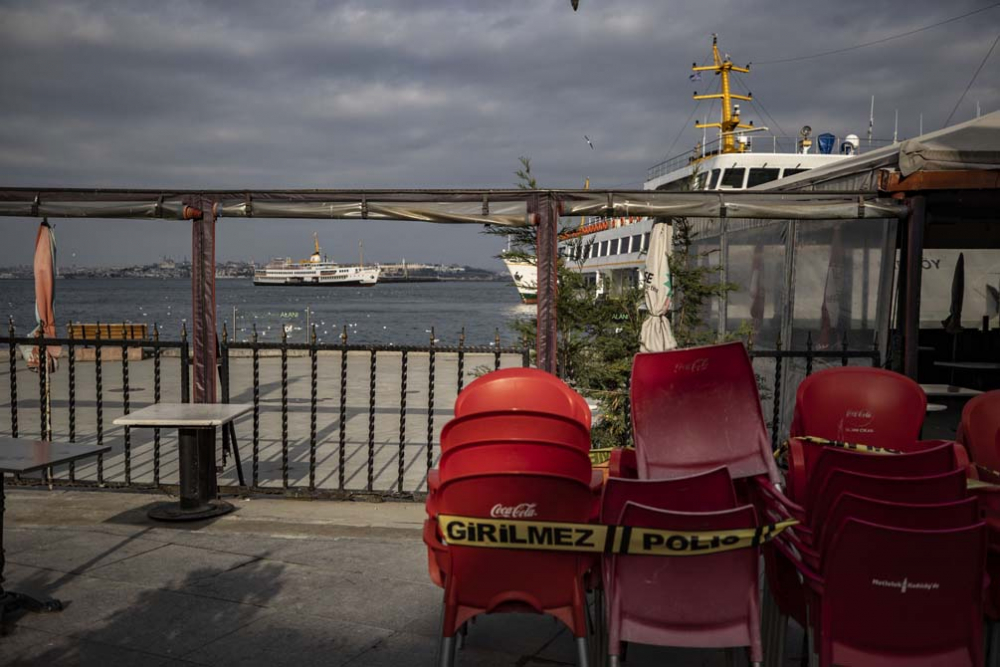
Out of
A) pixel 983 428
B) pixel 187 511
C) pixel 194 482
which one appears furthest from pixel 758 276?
pixel 187 511

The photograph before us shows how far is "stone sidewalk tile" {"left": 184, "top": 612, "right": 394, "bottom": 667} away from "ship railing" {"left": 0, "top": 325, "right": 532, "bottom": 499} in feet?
6.79

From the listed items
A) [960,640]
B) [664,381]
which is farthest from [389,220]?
[960,640]

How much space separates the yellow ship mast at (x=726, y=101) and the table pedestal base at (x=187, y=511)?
26910 mm

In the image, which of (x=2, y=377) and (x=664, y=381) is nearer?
(x=664, y=381)

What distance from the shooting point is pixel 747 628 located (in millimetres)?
2781

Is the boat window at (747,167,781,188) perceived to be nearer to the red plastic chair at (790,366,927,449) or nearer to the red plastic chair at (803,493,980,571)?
the red plastic chair at (790,366,927,449)

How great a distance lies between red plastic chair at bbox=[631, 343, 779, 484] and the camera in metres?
3.51

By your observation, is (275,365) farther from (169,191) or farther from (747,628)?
(747,628)

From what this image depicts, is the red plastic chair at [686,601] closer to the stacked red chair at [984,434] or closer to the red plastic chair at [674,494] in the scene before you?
the red plastic chair at [674,494]

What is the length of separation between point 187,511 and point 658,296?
4.25m

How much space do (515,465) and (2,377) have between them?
15.8 meters

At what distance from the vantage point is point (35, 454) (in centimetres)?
390

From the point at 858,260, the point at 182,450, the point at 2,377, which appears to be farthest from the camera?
the point at 2,377

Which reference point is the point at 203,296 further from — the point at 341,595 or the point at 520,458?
the point at 520,458
